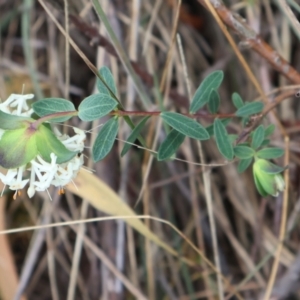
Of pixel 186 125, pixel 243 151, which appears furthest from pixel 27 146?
pixel 243 151

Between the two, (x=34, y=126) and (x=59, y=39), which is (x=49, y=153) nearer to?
(x=34, y=126)

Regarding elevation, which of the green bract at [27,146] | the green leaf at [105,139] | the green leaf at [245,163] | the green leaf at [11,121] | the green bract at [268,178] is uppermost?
the green leaf at [11,121]

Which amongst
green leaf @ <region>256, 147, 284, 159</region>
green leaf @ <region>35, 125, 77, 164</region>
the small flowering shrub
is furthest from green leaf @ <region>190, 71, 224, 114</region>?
green leaf @ <region>35, 125, 77, 164</region>

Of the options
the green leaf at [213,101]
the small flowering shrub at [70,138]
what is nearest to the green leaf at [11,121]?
the small flowering shrub at [70,138]

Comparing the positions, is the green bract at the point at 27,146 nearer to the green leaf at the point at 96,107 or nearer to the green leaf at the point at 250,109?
the green leaf at the point at 96,107

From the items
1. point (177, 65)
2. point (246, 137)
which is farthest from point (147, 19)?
point (246, 137)
